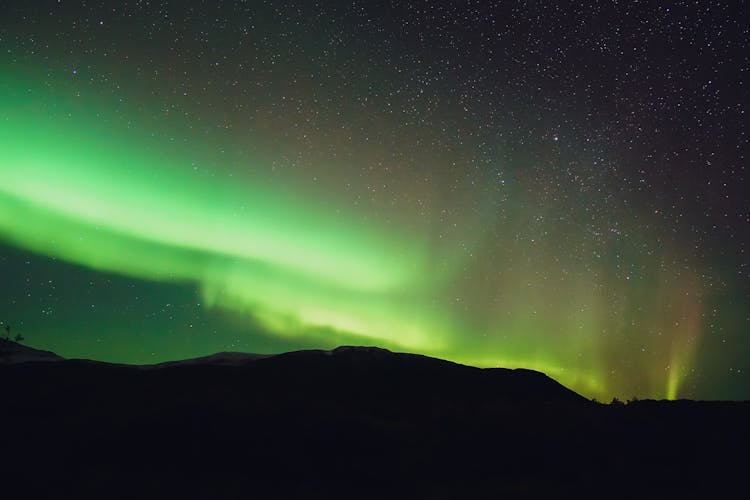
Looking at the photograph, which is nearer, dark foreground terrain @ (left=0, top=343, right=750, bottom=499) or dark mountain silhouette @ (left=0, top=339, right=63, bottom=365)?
dark foreground terrain @ (left=0, top=343, right=750, bottom=499)

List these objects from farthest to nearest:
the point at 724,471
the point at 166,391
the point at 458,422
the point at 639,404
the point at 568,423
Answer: the point at 166,391 → the point at 639,404 → the point at 458,422 → the point at 568,423 → the point at 724,471

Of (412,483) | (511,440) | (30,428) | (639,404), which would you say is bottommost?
(30,428)

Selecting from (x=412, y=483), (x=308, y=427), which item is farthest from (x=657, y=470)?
(x=308, y=427)

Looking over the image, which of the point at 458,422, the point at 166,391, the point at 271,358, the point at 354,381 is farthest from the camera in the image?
the point at 271,358

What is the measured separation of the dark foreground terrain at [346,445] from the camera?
15.7 metres

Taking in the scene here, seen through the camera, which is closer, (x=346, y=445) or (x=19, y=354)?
(x=346, y=445)

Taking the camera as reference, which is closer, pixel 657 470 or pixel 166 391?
pixel 657 470

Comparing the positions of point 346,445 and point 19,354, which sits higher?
point 19,354

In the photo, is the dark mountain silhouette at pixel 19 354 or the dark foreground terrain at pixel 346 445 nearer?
the dark foreground terrain at pixel 346 445

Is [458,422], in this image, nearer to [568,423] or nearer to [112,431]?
[568,423]

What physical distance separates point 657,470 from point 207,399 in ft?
72.8

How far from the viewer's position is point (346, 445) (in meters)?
20.7

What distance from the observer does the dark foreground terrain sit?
15.7 m

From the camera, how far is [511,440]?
20438 mm
